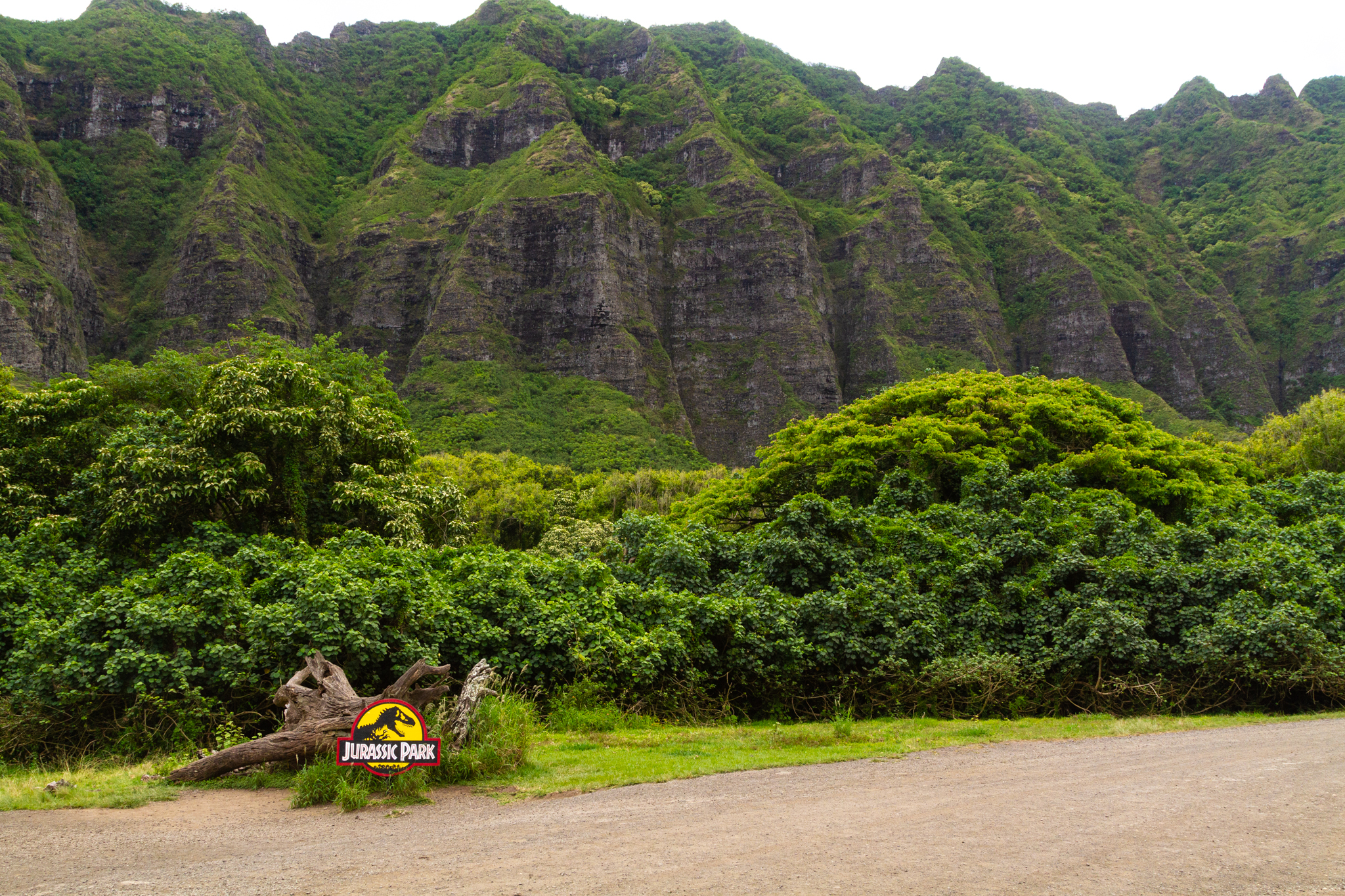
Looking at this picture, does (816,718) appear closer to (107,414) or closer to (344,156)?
(107,414)

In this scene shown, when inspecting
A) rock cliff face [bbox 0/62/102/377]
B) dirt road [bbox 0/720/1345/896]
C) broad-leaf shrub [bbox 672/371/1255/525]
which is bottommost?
dirt road [bbox 0/720/1345/896]

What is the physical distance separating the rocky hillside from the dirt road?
289ft

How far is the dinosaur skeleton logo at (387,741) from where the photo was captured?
7887mm

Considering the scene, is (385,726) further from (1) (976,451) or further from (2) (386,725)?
(1) (976,451)

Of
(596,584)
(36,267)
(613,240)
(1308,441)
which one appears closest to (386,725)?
(596,584)

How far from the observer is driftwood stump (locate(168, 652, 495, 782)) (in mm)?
8781

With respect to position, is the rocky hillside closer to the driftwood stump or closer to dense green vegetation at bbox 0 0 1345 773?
dense green vegetation at bbox 0 0 1345 773

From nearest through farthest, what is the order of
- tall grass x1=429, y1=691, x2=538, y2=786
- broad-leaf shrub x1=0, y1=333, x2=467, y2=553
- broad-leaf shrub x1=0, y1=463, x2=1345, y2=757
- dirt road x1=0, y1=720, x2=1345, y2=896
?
dirt road x1=0, y1=720, x2=1345, y2=896 → tall grass x1=429, y1=691, x2=538, y2=786 → broad-leaf shrub x1=0, y1=463, x2=1345, y2=757 → broad-leaf shrub x1=0, y1=333, x2=467, y2=553

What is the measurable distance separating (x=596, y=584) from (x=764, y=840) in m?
8.75

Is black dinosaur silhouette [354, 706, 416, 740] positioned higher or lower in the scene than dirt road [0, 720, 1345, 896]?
higher

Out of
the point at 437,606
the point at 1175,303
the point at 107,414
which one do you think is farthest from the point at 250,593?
the point at 1175,303

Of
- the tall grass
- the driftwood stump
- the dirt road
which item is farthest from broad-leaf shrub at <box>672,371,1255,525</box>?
the driftwood stump

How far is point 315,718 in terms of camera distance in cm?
888

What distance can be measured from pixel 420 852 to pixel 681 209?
483 feet
